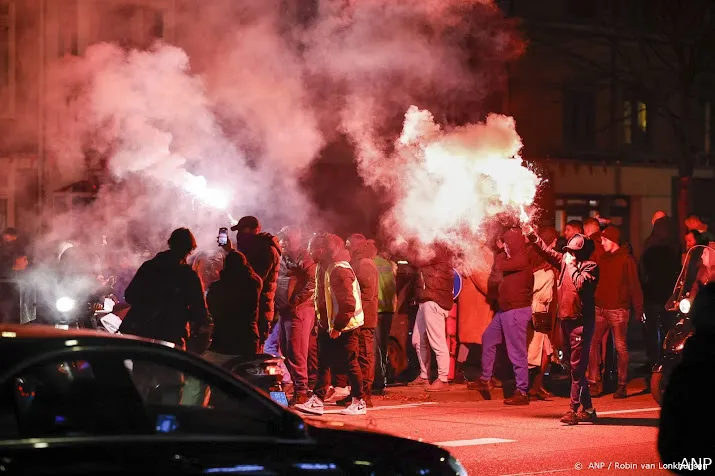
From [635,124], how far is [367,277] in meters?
21.7

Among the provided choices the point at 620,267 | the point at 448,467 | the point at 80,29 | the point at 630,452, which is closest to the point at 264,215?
the point at 80,29

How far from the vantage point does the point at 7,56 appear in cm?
2364

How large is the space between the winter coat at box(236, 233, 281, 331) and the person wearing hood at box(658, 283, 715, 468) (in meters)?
7.12

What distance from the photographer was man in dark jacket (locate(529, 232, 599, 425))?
10844mm

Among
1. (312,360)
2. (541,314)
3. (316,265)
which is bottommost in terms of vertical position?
(312,360)

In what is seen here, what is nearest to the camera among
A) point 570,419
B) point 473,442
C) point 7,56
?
point 473,442

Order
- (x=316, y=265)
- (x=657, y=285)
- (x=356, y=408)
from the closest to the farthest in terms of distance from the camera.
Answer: (x=356, y=408) < (x=316, y=265) < (x=657, y=285)

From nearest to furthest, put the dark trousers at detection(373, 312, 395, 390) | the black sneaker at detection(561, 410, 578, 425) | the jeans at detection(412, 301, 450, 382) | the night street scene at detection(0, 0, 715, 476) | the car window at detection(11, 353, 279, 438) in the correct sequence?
the car window at detection(11, 353, 279, 438), the night street scene at detection(0, 0, 715, 476), the black sneaker at detection(561, 410, 578, 425), the jeans at detection(412, 301, 450, 382), the dark trousers at detection(373, 312, 395, 390)

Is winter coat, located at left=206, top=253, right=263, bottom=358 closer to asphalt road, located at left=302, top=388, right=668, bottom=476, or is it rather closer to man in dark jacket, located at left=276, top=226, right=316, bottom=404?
asphalt road, located at left=302, top=388, right=668, bottom=476

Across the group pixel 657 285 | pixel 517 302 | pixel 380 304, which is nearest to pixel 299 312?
pixel 380 304

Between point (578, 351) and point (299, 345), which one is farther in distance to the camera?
point (299, 345)

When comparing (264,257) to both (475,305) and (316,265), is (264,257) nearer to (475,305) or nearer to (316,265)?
(316,265)

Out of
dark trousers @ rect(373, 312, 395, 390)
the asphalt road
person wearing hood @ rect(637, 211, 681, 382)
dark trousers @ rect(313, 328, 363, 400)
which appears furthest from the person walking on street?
person wearing hood @ rect(637, 211, 681, 382)

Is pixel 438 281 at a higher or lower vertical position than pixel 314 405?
higher
